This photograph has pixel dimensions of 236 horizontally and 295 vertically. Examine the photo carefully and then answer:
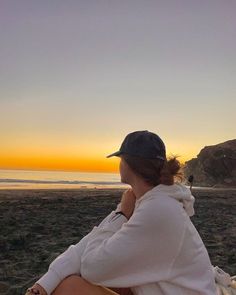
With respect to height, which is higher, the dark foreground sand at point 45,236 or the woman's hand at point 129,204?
the woman's hand at point 129,204

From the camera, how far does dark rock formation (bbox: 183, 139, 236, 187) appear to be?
5784 centimetres

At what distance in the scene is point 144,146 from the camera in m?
3.64

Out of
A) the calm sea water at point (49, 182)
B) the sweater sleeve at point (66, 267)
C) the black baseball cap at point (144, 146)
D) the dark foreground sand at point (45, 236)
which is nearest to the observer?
the black baseball cap at point (144, 146)

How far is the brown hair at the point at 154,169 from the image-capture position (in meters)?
3.65

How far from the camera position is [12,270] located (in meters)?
7.64

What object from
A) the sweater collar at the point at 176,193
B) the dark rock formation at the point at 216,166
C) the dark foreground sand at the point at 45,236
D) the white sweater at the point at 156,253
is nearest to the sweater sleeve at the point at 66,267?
the white sweater at the point at 156,253

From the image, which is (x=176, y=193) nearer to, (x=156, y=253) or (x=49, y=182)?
(x=156, y=253)

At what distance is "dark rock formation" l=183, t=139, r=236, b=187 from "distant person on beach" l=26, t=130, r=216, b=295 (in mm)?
52567

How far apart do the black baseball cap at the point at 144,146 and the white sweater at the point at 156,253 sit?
0.23 metres

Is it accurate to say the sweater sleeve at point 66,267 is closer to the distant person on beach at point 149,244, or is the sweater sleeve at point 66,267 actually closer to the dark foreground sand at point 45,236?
the distant person on beach at point 149,244

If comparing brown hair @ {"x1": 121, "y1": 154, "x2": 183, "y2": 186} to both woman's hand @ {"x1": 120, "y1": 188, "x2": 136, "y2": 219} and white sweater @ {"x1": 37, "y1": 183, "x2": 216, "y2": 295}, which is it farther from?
woman's hand @ {"x1": 120, "y1": 188, "x2": 136, "y2": 219}

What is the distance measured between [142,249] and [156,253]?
10 cm

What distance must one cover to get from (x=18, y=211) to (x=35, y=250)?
7005 mm

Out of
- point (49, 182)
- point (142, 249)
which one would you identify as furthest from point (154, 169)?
point (49, 182)
